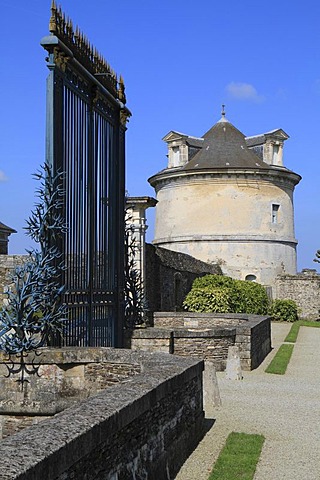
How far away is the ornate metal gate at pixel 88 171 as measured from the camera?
8.16 meters

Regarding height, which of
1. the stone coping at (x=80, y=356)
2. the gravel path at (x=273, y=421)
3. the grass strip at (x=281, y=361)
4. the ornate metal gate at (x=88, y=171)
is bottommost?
the gravel path at (x=273, y=421)

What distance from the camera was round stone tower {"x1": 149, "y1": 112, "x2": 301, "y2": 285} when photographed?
106ft

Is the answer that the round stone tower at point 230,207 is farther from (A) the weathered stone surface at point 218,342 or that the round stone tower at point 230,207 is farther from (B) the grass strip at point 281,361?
(A) the weathered stone surface at point 218,342

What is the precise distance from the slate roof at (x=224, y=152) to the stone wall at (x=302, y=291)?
597cm

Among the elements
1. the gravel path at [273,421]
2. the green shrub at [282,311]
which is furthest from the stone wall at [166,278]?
the green shrub at [282,311]

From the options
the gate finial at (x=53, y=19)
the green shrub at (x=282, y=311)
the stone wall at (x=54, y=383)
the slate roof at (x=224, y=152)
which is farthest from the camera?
the slate roof at (x=224, y=152)

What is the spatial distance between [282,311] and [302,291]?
8.95 feet

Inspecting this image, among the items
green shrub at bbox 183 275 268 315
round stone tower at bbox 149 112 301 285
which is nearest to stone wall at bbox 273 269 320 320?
round stone tower at bbox 149 112 301 285

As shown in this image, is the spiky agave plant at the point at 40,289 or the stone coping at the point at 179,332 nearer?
the spiky agave plant at the point at 40,289

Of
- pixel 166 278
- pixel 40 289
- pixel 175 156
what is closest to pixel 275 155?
pixel 175 156

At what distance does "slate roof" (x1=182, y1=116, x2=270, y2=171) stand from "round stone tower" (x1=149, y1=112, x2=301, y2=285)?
0.05m

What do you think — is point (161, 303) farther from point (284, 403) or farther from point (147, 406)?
point (147, 406)

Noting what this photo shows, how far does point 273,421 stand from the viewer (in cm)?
839

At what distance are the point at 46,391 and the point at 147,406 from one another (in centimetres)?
233
